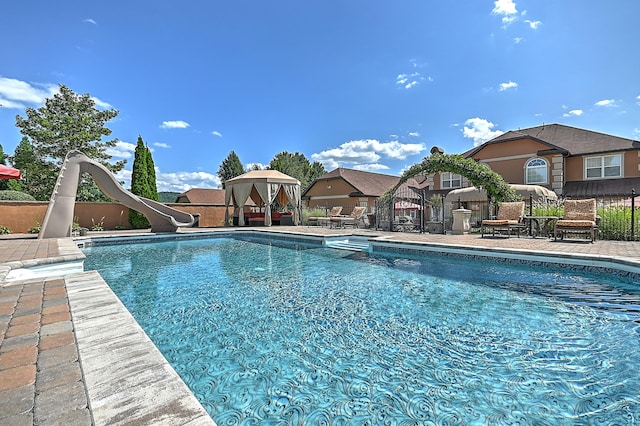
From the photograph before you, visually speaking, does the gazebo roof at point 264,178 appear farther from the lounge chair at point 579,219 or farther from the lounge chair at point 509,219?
the lounge chair at point 579,219

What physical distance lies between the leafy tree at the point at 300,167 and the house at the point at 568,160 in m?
25.3

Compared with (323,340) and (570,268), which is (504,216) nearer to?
(570,268)

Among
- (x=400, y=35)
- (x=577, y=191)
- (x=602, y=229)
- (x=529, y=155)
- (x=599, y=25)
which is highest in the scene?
(x=400, y=35)

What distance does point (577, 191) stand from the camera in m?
16.8

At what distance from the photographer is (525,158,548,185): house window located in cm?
1786

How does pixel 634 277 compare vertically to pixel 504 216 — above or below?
below

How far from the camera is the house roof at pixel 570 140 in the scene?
1672 cm

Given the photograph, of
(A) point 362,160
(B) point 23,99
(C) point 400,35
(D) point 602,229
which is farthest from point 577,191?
(A) point 362,160

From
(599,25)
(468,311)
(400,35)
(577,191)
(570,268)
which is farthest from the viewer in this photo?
(577,191)

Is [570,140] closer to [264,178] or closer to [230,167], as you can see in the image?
[264,178]

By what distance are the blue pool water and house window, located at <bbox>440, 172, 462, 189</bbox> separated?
15.7 m

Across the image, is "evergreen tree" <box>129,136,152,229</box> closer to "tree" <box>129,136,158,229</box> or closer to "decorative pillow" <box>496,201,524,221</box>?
"tree" <box>129,136,158,229</box>

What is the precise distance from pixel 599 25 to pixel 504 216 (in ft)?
23.5

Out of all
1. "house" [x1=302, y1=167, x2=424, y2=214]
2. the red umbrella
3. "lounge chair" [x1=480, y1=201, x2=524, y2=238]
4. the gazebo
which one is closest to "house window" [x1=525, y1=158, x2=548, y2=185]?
"house" [x1=302, y1=167, x2=424, y2=214]
